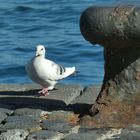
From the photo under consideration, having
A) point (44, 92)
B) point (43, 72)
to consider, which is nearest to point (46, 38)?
point (43, 72)

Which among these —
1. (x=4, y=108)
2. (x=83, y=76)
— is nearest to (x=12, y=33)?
(x=83, y=76)

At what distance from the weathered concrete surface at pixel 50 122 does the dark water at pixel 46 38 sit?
12.5 ft

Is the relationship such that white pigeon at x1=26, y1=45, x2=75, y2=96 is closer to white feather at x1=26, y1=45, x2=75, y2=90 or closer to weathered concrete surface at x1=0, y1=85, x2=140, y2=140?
white feather at x1=26, y1=45, x2=75, y2=90

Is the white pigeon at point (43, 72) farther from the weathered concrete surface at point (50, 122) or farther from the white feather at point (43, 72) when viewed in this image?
the weathered concrete surface at point (50, 122)

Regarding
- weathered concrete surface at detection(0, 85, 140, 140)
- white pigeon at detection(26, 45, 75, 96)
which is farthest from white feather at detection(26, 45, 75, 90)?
weathered concrete surface at detection(0, 85, 140, 140)

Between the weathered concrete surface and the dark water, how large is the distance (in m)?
3.81

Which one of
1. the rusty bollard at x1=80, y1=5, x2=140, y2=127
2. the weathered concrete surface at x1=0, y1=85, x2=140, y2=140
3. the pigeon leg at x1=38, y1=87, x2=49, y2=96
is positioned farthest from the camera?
the pigeon leg at x1=38, y1=87, x2=49, y2=96

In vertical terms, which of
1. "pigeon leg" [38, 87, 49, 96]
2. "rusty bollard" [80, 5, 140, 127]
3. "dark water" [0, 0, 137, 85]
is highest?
"rusty bollard" [80, 5, 140, 127]

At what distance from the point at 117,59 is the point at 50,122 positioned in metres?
0.75

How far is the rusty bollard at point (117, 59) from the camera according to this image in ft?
21.2

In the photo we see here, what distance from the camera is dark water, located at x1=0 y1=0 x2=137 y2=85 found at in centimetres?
1293

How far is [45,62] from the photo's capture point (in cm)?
852

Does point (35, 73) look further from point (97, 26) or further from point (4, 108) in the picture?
point (97, 26)

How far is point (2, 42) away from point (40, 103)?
8105 mm
